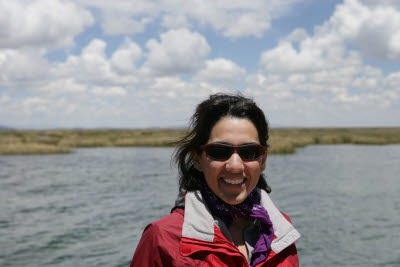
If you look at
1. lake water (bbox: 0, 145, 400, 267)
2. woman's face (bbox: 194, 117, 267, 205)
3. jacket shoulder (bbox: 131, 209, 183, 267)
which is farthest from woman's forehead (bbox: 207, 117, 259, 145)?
lake water (bbox: 0, 145, 400, 267)

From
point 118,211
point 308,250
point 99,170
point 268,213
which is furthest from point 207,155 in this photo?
point 99,170

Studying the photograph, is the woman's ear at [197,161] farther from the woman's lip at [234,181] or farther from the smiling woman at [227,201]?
the woman's lip at [234,181]

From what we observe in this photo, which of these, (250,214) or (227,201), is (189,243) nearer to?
(227,201)

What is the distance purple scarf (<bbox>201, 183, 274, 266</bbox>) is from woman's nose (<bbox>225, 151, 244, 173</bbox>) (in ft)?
0.85

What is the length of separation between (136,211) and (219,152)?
54.7 feet

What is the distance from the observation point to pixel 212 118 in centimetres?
282

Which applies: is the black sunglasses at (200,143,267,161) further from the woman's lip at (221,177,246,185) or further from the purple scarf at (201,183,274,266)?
the purple scarf at (201,183,274,266)

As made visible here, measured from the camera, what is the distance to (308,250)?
1334 centimetres

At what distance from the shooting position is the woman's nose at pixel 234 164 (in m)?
2.72

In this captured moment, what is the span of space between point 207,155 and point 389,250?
44.4 feet

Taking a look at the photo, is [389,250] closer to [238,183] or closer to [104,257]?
[104,257]

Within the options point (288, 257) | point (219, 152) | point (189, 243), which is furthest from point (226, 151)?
point (288, 257)

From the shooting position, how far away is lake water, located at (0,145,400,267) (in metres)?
13.0

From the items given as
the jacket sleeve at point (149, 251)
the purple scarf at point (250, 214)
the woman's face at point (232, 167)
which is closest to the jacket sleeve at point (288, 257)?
the purple scarf at point (250, 214)
